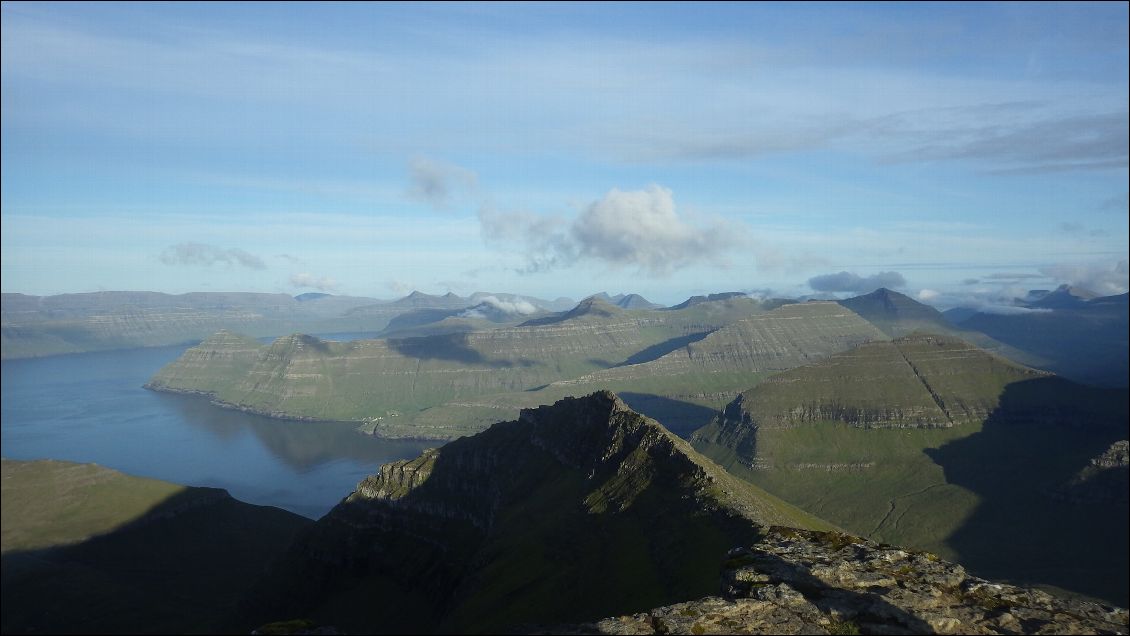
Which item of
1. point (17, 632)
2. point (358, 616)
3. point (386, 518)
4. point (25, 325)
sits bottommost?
point (358, 616)

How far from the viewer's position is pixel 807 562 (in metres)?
38.5

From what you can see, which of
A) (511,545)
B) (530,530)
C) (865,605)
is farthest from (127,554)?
(865,605)

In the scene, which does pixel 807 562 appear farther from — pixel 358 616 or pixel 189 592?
pixel 189 592

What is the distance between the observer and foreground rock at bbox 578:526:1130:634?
31016 mm

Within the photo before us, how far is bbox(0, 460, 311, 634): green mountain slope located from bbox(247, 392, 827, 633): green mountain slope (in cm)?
1758

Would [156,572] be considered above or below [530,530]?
below

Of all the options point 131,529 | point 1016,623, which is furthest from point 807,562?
point 131,529

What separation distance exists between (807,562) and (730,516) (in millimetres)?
61312

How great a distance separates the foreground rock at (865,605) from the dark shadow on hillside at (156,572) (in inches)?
2242

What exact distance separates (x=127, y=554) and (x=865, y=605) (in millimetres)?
159846

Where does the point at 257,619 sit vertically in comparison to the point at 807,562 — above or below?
below

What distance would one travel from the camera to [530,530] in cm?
13162

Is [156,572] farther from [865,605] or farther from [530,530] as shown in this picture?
[865,605]

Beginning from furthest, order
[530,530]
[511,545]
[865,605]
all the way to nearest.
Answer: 1. [530,530]
2. [511,545]
3. [865,605]
